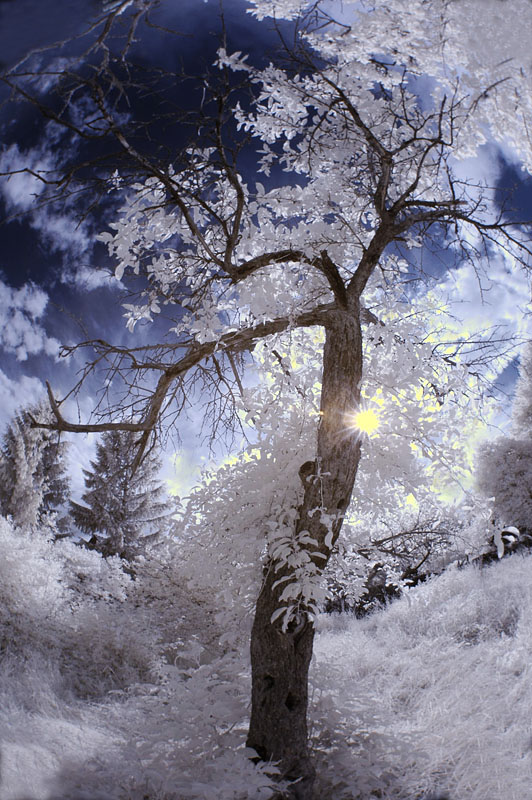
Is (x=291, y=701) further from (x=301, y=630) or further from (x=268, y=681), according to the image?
(x=301, y=630)

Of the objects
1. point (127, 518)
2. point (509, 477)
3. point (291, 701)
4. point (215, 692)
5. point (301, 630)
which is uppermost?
point (127, 518)

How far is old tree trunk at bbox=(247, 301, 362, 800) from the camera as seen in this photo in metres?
3.51

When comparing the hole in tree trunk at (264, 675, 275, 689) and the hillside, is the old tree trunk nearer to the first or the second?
the hole in tree trunk at (264, 675, 275, 689)

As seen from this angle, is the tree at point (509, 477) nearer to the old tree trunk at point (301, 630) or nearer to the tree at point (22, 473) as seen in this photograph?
the old tree trunk at point (301, 630)

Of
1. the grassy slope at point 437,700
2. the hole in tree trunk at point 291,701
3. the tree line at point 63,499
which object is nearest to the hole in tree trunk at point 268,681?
the hole in tree trunk at point 291,701

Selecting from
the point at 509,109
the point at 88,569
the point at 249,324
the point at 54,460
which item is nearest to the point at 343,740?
the point at 249,324

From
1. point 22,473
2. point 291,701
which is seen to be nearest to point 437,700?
point 291,701

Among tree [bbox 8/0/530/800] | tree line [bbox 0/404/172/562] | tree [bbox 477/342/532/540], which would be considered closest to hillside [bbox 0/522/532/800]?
tree [bbox 8/0/530/800]

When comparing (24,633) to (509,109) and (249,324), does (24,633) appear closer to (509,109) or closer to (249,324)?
(249,324)

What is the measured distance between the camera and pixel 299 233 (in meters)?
4.28

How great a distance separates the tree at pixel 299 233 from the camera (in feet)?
11.4

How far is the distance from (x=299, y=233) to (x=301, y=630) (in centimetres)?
316

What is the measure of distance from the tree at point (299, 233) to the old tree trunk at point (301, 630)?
0.01 m

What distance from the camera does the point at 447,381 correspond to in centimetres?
477
